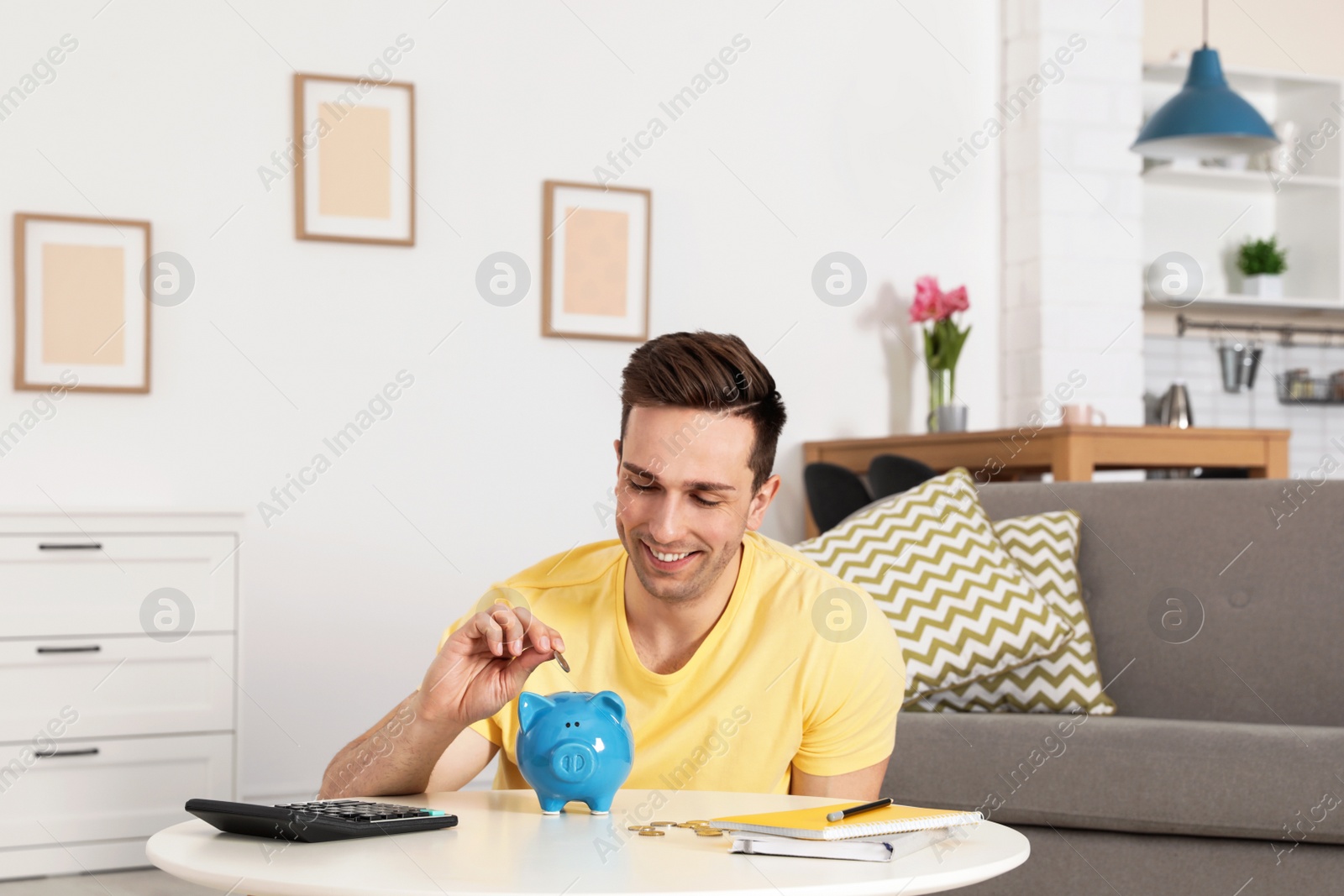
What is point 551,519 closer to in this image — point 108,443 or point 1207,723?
point 108,443

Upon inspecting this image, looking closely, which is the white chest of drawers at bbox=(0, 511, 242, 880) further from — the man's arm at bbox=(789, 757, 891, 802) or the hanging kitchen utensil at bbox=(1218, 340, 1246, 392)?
the hanging kitchen utensil at bbox=(1218, 340, 1246, 392)

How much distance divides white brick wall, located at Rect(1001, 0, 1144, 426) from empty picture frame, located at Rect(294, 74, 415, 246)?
202 cm

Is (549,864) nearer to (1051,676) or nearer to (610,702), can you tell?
(610,702)

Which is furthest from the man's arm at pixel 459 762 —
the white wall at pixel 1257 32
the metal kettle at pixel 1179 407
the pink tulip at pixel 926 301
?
the white wall at pixel 1257 32

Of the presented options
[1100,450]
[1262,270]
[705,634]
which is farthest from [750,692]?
[1262,270]

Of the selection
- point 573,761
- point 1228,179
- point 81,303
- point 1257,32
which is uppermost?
point 1257,32

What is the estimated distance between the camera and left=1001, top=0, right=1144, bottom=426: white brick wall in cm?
442

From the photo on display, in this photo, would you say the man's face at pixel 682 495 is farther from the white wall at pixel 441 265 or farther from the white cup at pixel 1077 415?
the white cup at pixel 1077 415

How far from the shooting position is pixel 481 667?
1.40 meters

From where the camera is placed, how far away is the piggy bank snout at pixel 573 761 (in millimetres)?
1330

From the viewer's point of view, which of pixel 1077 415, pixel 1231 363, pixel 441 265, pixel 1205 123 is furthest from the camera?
pixel 1231 363

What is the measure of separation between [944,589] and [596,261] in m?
1.89

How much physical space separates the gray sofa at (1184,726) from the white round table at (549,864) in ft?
3.10

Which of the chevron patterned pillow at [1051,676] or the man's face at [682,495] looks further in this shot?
the chevron patterned pillow at [1051,676]
